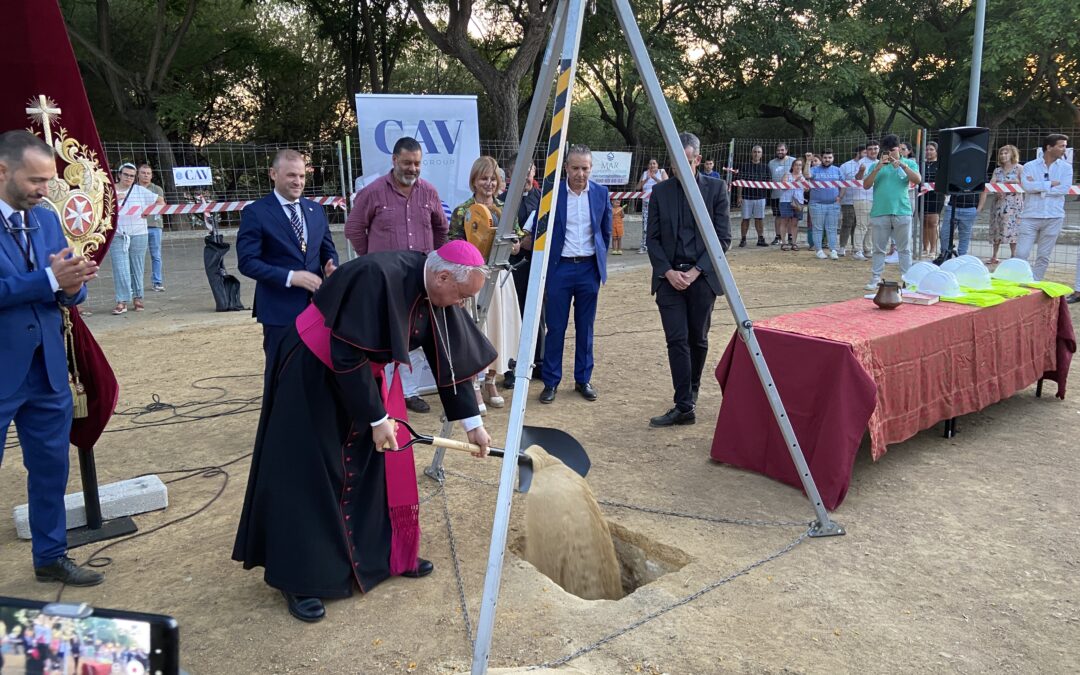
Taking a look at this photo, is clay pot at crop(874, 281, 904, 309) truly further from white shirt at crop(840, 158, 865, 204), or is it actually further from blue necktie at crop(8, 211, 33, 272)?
white shirt at crop(840, 158, 865, 204)

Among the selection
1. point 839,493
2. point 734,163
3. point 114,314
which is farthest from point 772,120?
point 839,493

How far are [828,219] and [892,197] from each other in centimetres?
395

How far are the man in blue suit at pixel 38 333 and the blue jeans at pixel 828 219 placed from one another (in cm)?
1240

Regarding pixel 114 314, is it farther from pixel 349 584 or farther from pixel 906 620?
pixel 906 620

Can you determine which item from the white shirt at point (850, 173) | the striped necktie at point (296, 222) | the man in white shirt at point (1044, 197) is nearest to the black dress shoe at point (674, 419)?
the striped necktie at point (296, 222)

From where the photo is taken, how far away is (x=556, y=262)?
586 centimetres

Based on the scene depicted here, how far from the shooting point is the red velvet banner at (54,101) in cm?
339

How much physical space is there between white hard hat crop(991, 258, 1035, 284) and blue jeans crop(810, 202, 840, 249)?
7.49 metres

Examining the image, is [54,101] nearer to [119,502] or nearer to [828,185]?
[119,502]

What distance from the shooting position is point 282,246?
4.54 metres

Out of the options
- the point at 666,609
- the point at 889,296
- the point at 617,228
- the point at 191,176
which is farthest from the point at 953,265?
the point at 191,176

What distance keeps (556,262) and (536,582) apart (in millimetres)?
2905

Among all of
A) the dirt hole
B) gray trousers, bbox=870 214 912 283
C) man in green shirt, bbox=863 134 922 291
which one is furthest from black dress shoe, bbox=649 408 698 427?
gray trousers, bbox=870 214 912 283

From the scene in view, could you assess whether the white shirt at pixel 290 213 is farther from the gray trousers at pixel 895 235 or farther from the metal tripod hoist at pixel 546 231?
the gray trousers at pixel 895 235
